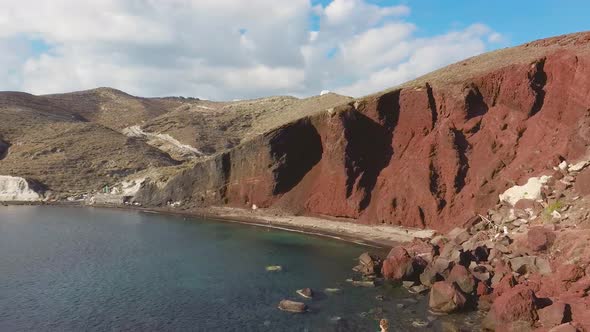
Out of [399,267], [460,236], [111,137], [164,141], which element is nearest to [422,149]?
[460,236]

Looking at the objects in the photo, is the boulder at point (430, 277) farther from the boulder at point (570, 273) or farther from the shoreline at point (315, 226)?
the shoreline at point (315, 226)

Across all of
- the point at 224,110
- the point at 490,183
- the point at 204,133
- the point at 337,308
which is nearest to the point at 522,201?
the point at 490,183

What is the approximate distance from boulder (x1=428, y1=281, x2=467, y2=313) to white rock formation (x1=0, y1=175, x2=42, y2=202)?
95438 mm

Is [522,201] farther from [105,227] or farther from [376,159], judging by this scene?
[105,227]

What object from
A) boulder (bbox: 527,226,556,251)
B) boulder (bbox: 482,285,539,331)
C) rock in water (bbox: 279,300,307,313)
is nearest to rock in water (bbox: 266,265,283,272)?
rock in water (bbox: 279,300,307,313)

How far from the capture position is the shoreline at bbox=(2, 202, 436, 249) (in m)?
54.5

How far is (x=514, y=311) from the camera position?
27625 mm

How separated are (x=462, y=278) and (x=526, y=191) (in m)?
15.7

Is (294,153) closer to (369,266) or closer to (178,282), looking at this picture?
(369,266)

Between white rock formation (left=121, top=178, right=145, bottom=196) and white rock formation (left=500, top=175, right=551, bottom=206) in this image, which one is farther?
white rock formation (left=121, top=178, right=145, bottom=196)

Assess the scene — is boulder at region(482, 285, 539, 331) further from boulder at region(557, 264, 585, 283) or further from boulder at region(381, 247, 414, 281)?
boulder at region(381, 247, 414, 281)

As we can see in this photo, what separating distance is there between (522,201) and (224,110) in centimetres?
14050

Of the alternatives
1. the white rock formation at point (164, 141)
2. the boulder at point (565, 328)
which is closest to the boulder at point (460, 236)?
the boulder at point (565, 328)

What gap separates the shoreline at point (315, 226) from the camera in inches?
2146
